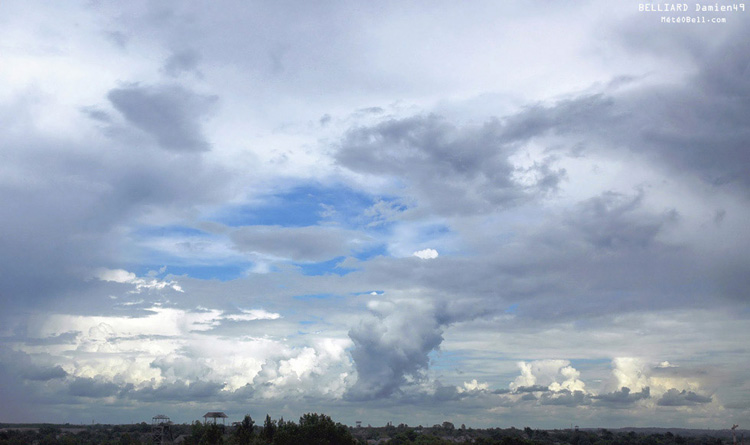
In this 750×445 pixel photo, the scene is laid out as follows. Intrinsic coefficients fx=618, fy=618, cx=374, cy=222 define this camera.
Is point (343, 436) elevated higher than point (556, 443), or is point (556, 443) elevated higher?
point (343, 436)

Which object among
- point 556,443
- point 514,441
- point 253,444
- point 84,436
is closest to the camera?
point 253,444

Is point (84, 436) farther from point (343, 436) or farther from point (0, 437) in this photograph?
point (343, 436)

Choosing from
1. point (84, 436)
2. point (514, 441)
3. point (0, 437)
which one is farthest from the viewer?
point (84, 436)

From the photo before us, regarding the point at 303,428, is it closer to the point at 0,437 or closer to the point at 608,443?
the point at 0,437

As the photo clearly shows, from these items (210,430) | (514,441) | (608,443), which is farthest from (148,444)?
(608,443)

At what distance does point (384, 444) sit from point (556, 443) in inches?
2668

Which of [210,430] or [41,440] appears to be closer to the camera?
[210,430]

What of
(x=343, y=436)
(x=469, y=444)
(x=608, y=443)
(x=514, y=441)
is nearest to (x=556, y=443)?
(x=608, y=443)

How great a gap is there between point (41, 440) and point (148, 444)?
120 ft

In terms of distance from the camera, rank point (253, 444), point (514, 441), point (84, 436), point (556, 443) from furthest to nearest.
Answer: point (556, 443) < point (84, 436) < point (514, 441) < point (253, 444)

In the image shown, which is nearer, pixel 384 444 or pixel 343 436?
pixel 343 436

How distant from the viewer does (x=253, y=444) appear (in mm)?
103062

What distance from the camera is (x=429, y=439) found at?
156625 mm

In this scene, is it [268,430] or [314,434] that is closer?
[314,434]
